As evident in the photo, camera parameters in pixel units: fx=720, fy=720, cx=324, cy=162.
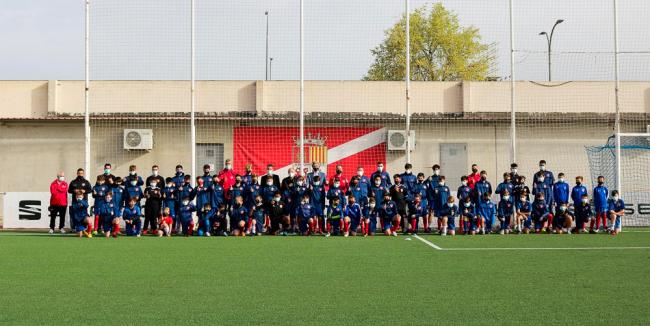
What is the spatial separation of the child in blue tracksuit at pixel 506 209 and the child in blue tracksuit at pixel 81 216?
32.0 ft

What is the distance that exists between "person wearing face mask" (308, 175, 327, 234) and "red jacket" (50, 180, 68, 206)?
20.2 ft

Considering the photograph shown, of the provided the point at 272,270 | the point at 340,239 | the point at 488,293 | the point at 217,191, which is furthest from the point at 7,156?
the point at 488,293

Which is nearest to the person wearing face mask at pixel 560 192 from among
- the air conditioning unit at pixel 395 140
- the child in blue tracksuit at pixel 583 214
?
the child in blue tracksuit at pixel 583 214

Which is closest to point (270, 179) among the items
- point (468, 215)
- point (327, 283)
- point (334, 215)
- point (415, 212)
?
point (334, 215)

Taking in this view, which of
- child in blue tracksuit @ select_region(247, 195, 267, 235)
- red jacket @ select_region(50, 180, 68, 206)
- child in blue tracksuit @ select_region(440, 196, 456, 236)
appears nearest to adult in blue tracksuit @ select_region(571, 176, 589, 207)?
child in blue tracksuit @ select_region(440, 196, 456, 236)

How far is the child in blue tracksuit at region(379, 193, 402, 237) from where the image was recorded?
1705 centimetres

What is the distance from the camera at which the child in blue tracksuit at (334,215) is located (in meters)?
17.1

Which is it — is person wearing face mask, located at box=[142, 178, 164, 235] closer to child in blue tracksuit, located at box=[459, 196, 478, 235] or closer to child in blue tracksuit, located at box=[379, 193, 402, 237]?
child in blue tracksuit, located at box=[379, 193, 402, 237]

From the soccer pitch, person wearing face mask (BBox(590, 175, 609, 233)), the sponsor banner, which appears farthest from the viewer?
the sponsor banner

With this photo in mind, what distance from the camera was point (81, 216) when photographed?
16.9 m

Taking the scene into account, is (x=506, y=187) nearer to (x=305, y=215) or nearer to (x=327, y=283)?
(x=305, y=215)

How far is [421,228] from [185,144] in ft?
28.6

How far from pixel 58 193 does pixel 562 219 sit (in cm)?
1242

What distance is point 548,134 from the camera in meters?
23.5
